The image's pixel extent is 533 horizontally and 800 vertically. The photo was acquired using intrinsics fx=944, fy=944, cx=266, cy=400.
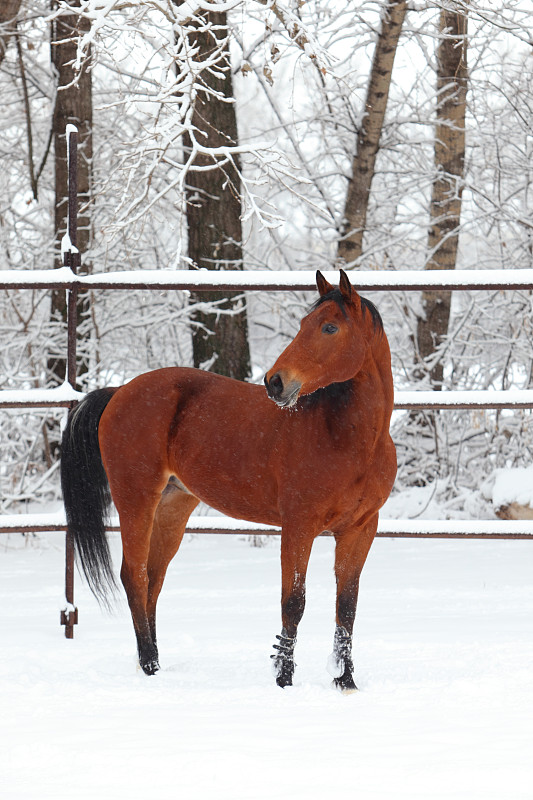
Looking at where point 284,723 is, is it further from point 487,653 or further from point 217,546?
point 217,546

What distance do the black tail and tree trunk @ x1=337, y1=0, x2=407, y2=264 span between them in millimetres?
3658

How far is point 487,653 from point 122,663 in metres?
1.30

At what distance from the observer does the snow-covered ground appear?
2186mm

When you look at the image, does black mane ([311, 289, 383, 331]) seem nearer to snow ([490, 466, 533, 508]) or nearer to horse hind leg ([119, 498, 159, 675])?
horse hind leg ([119, 498, 159, 675])

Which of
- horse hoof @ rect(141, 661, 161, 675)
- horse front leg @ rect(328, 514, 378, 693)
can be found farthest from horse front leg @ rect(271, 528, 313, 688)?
horse hoof @ rect(141, 661, 161, 675)

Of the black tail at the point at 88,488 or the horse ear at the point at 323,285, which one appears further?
the black tail at the point at 88,488

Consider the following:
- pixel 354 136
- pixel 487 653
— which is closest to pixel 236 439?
pixel 487 653

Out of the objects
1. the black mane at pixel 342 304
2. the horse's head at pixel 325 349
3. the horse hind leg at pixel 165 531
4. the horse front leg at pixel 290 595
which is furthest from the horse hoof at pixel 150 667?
the black mane at pixel 342 304

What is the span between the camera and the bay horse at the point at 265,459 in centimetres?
285

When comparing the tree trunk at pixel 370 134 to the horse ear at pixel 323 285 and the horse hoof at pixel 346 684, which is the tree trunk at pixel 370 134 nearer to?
the horse ear at pixel 323 285

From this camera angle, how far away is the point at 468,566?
5547mm

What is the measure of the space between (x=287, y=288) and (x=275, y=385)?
4.15 ft

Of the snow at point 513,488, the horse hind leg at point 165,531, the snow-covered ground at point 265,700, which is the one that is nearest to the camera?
the snow-covered ground at point 265,700

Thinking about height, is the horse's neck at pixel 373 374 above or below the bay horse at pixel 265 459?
above
